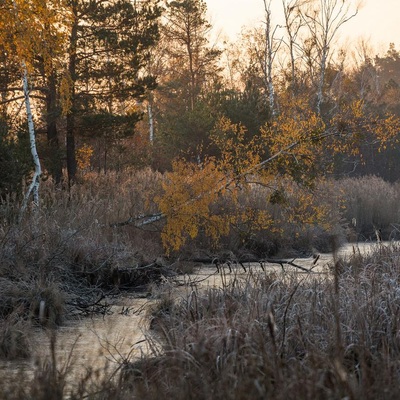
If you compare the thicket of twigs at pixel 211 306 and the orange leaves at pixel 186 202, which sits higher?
the orange leaves at pixel 186 202

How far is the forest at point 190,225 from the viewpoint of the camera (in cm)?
424

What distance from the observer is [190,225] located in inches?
504

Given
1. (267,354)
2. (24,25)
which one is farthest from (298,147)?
(267,354)

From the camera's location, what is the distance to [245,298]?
6.93m

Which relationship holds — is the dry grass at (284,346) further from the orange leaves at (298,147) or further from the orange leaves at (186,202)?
the orange leaves at (298,147)

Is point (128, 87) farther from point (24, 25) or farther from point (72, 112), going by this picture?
point (24, 25)

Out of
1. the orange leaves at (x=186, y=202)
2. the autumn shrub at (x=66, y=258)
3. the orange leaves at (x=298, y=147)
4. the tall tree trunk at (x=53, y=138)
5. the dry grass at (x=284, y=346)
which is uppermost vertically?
the tall tree trunk at (x=53, y=138)

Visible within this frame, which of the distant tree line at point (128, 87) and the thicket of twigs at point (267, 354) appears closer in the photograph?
the thicket of twigs at point (267, 354)

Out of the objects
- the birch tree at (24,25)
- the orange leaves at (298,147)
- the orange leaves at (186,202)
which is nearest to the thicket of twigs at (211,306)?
the orange leaves at (186,202)

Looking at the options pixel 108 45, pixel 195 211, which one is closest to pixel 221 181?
pixel 195 211

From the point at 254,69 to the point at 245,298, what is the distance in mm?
26266

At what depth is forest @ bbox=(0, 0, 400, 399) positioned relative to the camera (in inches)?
167

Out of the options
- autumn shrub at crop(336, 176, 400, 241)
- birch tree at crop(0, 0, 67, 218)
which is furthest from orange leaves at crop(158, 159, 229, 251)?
autumn shrub at crop(336, 176, 400, 241)

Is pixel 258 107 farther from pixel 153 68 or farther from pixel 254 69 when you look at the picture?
pixel 153 68
